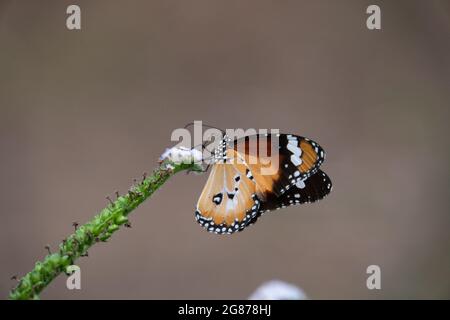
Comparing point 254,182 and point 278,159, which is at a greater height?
point 278,159

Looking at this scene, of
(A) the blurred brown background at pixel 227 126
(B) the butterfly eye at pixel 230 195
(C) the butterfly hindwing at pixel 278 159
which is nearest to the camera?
(C) the butterfly hindwing at pixel 278 159

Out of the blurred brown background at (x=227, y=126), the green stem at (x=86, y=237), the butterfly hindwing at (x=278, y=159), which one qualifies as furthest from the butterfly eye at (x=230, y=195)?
the blurred brown background at (x=227, y=126)

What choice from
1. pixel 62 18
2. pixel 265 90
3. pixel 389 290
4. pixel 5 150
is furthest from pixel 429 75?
pixel 5 150

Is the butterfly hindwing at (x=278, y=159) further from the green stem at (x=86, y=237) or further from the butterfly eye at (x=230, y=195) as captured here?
the green stem at (x=86, y=237)

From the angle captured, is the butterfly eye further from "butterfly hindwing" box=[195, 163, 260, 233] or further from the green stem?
the green stem

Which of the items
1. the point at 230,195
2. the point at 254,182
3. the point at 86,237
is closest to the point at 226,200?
the point at 230,195

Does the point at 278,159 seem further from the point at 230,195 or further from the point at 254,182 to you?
the point at 230,195
